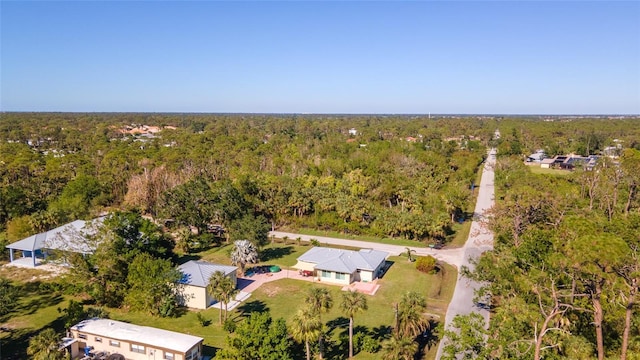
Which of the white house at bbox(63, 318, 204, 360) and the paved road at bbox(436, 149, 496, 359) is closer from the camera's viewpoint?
the white house at bbox(63, 318, 204, 360)

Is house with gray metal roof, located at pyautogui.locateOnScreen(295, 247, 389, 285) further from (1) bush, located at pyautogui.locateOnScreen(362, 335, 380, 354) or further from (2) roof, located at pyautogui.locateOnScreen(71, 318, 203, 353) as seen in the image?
(2) roof, located at pyautogui.locateOnScreen(71, 318, 203, 353)

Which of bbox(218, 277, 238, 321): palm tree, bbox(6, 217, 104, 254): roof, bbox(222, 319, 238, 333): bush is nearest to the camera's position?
bbox(222, 319, 238, 333): bush

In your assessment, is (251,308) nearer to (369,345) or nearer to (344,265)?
(344,265)

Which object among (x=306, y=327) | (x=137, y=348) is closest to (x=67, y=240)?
(x=137, y=348)

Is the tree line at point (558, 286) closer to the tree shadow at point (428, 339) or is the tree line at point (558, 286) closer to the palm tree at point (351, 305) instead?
the tree shadow at point (428, 339)

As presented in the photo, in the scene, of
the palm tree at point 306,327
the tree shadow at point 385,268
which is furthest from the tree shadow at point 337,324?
the tree shadow at point 385,268

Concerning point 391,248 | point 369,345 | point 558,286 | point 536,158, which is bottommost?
point 391,248

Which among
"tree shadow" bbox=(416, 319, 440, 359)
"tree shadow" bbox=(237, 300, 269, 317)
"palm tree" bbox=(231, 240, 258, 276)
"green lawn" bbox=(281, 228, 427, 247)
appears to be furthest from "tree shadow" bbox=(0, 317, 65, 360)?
"green lawn" bbox=(281, 228, 427, 247)
